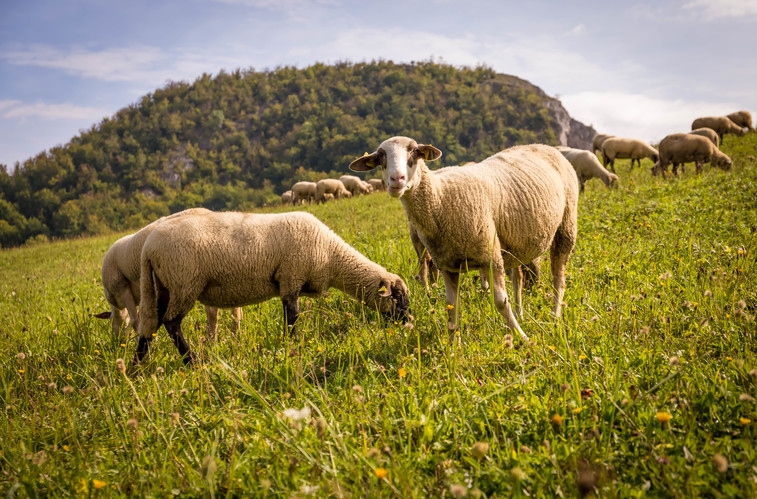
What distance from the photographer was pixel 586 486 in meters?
1.17

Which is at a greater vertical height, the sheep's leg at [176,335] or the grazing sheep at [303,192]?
the grazing sheep at [303,192]

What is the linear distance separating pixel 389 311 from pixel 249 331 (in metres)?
1.51

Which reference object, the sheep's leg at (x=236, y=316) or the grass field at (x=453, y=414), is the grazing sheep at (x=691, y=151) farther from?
the sheep's leg at (x=236, y=316)

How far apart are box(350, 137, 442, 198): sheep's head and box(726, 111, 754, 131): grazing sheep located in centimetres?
2576

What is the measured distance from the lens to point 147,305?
4.38 meters

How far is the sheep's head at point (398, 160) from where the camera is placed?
304 centimetres

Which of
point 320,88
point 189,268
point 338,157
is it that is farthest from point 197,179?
point 189,268

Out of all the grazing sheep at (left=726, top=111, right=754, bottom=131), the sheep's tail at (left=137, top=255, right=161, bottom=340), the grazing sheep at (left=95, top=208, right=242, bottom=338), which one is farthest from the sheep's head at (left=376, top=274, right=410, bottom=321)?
the grazing sheep at (left=726, top=111, right=754, bottom=131)

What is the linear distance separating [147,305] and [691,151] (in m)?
15.6

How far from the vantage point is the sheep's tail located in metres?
4.37

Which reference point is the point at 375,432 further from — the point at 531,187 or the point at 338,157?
the point at 338,157

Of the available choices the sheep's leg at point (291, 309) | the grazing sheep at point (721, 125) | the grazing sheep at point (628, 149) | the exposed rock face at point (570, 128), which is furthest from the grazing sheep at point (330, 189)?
the exposed rock face at point (570, 128)

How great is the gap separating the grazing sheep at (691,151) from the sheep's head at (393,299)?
40.3 ft

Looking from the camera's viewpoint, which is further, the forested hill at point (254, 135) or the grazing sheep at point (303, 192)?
the forested hill at point (254, 135)
